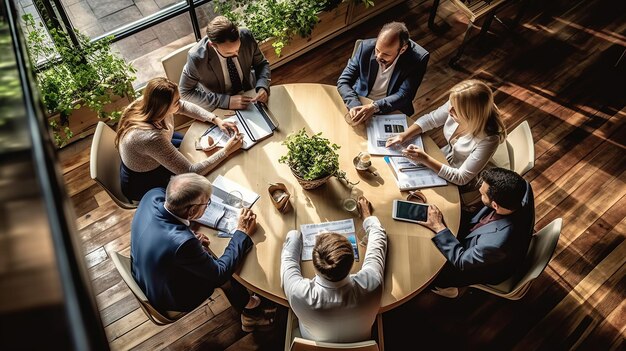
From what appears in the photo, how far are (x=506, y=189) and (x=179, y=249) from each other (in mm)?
1550

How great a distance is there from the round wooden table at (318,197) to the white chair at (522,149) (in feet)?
1.46

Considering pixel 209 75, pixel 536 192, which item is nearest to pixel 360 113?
pixel 209 75

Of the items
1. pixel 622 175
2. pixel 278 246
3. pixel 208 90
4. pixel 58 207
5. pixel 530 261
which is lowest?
pixel 622 175

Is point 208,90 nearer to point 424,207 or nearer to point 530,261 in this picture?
point 424,207

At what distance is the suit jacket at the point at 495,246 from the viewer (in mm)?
2283

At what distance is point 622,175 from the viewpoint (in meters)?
3.65

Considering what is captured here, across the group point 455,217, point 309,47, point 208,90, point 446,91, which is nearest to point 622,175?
point 446,91

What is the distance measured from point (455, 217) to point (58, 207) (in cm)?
230

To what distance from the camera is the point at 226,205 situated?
2.46m

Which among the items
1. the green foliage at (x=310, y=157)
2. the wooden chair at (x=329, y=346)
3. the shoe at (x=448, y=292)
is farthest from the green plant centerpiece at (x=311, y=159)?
the shoe at (x=448, y=292)

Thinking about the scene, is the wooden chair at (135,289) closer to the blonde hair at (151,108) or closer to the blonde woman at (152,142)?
the blonde woman at (152,142)

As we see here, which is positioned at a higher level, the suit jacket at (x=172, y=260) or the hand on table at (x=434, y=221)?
the suit jacket at (x=172, y=260)

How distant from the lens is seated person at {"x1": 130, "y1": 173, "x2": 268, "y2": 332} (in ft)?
7.02

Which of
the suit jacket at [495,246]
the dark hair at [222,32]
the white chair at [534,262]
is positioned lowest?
the white chair at [534,262]
